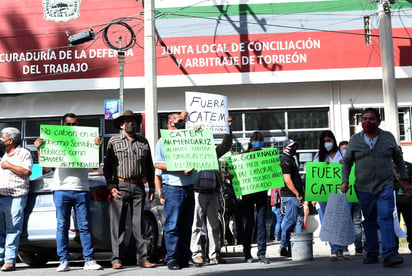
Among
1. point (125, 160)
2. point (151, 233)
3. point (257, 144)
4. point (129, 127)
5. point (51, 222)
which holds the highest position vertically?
→ point (129, 127)

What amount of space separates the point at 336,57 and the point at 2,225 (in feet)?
36.6

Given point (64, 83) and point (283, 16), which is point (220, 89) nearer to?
point (283, 16)

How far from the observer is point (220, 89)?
17.2 metres

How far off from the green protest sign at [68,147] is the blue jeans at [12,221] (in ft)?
2.16

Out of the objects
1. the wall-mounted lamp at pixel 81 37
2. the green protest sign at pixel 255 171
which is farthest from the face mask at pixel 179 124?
the wall-mounted lamp at pixel 81 37

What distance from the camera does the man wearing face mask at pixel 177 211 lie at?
766 cm

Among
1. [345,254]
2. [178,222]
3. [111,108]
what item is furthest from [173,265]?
[111,108]

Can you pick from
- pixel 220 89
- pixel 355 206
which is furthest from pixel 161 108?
pixel 355 206

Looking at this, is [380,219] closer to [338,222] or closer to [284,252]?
[338,222]

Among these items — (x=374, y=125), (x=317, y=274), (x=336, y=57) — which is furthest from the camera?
(x=336, y=57)

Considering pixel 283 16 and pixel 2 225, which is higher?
pixel 283 16

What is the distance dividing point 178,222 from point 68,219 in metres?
1.42

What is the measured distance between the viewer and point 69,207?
7824 mm

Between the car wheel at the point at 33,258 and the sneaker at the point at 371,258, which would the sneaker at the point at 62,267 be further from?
the sneaker at the point at 371,258
